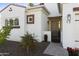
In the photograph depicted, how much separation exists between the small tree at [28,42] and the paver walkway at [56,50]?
Answer: 0.22 meters

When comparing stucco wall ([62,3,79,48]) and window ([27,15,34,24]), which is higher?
window ([27,15,34,24])

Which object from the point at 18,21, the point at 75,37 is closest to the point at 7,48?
the point at 18,21

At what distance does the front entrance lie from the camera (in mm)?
2520

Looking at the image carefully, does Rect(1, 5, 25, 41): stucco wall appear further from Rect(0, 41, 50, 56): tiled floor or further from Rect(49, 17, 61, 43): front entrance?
Rect(49, 17, 61, 43): front entrance

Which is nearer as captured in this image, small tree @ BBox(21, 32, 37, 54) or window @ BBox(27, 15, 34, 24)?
small tree @ BBox(21, 32, 37, 54)

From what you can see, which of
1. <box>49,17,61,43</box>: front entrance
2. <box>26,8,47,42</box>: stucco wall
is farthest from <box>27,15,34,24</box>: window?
<box>49,17,61,43</box>: front entrance

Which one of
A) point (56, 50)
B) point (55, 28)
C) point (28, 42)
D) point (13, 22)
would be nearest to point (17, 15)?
point (13, 22)

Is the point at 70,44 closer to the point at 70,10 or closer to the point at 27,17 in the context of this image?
the point at 70,10

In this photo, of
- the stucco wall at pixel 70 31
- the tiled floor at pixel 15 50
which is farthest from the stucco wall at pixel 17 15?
the stucco wall at pixel 70 31

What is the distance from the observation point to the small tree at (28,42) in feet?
7.95

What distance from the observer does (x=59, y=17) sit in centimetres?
250

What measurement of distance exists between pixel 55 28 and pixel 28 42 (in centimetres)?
48

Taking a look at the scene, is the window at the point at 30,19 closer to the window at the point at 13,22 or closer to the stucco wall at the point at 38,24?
the stucco wall at the point at 38,24

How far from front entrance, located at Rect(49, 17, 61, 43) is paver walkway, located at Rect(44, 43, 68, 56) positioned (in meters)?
0.08
